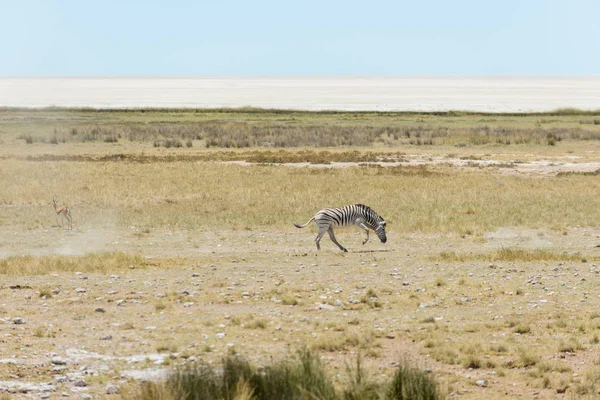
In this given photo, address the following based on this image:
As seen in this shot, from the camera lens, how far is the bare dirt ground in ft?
41.7

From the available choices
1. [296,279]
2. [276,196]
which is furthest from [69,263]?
[276,196]

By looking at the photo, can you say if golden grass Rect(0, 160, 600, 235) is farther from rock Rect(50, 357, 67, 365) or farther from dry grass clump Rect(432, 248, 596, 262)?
rock Rect(50, 357, 67, 365)

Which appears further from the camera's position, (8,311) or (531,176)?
(531,176)

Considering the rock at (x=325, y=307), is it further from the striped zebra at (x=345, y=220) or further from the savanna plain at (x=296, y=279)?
the striped zebra at (x=345, y=220)

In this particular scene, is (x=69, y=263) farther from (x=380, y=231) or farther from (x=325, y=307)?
(x=380, y=231)

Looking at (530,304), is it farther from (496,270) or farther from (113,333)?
(113,333)

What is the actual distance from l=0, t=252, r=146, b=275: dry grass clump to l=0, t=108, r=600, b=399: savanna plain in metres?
0.07

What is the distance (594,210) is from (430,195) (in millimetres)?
6368

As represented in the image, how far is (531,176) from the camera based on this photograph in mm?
44375

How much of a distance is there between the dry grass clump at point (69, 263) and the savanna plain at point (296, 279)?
0.07 meters

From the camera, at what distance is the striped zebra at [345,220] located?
2428cm

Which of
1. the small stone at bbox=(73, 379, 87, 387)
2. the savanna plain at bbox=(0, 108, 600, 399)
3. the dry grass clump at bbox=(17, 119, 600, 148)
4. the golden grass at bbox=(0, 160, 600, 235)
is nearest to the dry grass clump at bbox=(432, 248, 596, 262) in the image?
the savanna plain at bbox=(0, 108, 600, 399)

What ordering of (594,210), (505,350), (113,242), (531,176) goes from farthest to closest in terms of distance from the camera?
(531,176)
(594,210)
(113,242)
(505,350)

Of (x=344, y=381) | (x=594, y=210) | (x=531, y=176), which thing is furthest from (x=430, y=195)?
(x=344, y=381)
